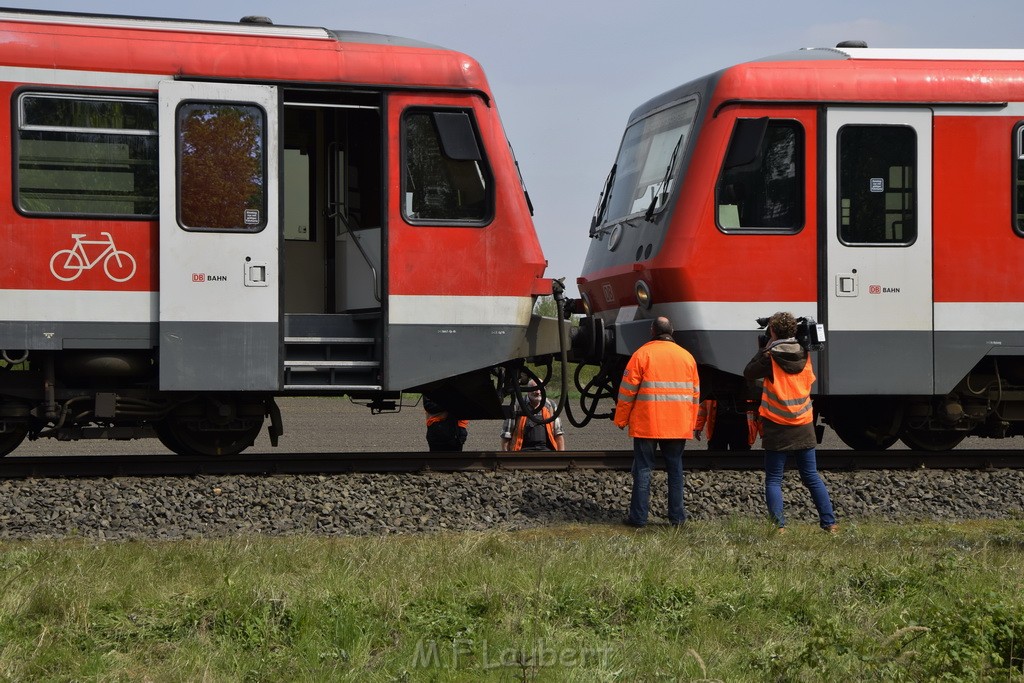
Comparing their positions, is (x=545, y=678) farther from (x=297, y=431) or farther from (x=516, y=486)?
(x=297, y=431)

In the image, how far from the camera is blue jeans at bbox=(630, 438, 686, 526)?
8562 millimetres

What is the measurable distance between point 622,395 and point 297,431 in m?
10.4

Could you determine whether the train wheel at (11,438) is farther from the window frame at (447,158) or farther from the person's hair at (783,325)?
the person's hair at (783,325)

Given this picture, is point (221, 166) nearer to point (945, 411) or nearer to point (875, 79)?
point (875, 79)

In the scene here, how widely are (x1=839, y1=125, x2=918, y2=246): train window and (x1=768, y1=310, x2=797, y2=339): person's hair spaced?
6.66 feet

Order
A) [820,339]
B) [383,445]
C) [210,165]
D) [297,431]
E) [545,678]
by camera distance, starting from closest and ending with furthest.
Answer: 1. [545,678]
2. [820,339]
3. [210,165]
4. [383,445]
5. [297,431]

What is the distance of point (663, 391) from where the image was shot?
8.69 meters

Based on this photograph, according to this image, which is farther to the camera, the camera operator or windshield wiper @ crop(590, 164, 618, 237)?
windshield wiper @ crop(590, 164, 618, 237)

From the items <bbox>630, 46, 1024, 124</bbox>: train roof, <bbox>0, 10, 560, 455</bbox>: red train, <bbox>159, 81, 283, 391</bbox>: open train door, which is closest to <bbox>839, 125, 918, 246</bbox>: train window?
<bbox>630, 46, 1024, 124</bbox>: train roof

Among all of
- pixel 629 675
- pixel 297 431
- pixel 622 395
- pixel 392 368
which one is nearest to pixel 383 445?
pixel 297 431

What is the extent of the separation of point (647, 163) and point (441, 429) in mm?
3329

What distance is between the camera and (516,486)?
30.6 feet

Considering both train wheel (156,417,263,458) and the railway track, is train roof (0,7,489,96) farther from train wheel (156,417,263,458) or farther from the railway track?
the railway track

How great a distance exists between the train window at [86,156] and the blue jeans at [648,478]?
4.25 metres
